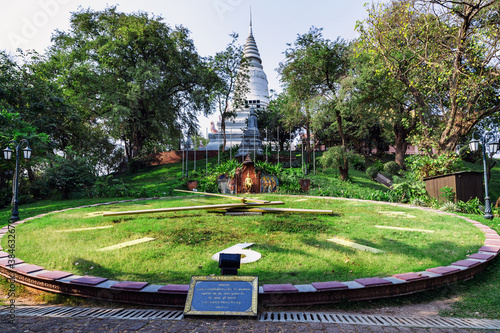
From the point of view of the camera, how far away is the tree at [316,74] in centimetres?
1923

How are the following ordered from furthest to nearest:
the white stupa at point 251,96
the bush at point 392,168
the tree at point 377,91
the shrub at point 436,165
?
1. the white stupa at point 251,96
2. the bush at point 392,168
3. the tree at point 377,91
4. the shrub at point 436,165

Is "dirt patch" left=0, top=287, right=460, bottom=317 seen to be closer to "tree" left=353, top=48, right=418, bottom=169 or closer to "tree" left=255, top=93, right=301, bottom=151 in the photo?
"tree" left=353, top=48, right=418, bottom=169

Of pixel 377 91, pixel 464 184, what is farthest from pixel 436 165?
pixel 377 91

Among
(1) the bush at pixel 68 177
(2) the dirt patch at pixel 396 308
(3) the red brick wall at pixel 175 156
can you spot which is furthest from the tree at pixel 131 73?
(2) the dirt patch at pixel 396 308

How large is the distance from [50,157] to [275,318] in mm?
16065

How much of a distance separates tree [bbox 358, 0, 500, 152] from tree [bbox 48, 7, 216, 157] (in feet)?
51.9

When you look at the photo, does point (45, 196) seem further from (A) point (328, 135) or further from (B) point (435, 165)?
(A) point (328, 135)

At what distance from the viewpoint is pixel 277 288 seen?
378 centimetres

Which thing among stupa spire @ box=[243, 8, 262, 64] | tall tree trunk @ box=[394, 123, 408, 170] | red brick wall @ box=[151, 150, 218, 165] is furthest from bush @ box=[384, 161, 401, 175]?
stupa spire @ box=[243, 8, 262, 64]

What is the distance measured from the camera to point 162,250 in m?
5.40

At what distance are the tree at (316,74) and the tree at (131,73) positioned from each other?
849cm

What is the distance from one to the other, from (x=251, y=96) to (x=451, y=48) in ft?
101

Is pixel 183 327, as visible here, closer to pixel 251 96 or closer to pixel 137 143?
Answer: pixel 137 143

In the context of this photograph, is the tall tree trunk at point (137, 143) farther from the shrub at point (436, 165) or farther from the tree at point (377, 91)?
the shrub at point (436, 165)
